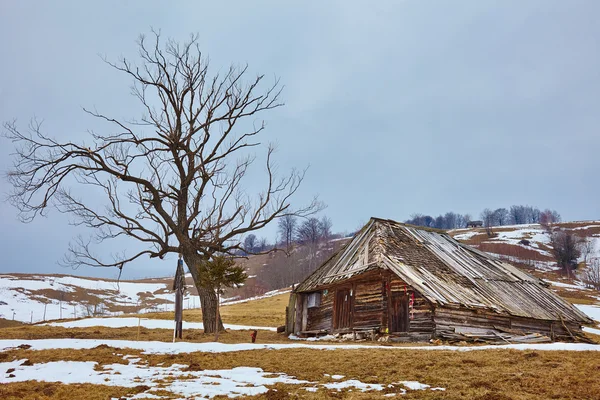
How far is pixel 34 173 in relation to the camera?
1952cm

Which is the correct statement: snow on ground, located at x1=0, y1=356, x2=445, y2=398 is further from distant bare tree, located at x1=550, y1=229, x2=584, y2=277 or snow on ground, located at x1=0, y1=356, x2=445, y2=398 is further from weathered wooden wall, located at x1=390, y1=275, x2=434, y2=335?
distant bare tree, located at x1=550, y1=229, x2=584, y2=277

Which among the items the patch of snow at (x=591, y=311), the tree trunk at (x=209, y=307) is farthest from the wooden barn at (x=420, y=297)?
the patch of snow at (x=591, y=311)

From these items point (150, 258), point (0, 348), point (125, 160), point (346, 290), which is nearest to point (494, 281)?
point (346, 290)

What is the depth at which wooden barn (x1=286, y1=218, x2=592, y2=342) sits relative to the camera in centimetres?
1975

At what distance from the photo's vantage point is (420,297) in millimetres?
19781

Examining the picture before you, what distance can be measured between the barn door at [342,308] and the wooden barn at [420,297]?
0.05m

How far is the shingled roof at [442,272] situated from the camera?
20609 mm

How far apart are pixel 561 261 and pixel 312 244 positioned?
52989mm

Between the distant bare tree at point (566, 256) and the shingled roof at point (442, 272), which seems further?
the distant bare tree at point (566, 256)

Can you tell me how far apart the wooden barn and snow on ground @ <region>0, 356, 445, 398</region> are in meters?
10.6

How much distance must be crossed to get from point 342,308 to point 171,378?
14.6m

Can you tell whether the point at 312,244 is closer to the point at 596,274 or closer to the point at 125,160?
the point at 596,274

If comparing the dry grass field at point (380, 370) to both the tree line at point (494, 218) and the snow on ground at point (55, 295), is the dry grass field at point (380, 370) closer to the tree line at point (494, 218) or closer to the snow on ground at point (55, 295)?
the snow on ground at point (55, 295)

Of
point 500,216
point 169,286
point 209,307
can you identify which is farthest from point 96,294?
point 500,216
